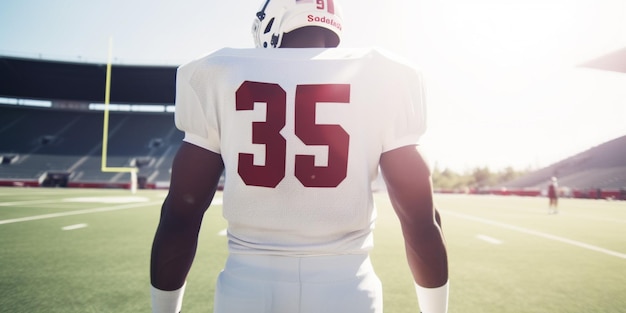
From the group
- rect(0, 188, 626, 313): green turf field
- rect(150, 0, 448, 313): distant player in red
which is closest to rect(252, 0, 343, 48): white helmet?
rect(150, 0, 448, 313): distant player in red

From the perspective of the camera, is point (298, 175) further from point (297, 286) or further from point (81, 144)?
point (81, 144)

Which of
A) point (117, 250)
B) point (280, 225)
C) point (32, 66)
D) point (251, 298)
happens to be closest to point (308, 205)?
point (280, 225)

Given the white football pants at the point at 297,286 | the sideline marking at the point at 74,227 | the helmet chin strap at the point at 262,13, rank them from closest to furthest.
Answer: the white football pants at the point at 297,286
the helmet chin strap at the point at 262,13
the sideline marking at the point at 74,227

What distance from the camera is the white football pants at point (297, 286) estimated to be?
75 cm

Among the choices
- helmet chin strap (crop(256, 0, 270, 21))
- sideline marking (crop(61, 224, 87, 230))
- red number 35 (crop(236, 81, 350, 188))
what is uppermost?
helmet chin strap (crop(256, 0, 270, 21))

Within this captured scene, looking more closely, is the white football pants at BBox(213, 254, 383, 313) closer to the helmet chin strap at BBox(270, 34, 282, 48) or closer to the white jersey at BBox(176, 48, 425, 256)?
the white jersey at BBox(176, 48, 425, 256)

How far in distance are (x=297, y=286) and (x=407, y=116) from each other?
1.49 feet

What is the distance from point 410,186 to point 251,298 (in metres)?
0.43

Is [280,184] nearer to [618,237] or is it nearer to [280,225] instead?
[280,225]

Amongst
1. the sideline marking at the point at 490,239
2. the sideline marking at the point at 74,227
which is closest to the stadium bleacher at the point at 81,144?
the sideline marking at the point at 74,227

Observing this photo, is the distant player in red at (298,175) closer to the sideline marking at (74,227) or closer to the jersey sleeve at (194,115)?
the jersey sleeve at (194,115)

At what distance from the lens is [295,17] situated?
104 cm

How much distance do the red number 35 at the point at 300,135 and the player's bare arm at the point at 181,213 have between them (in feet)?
0.37

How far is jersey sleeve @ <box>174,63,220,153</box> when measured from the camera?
0.88 m
